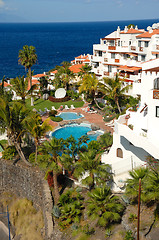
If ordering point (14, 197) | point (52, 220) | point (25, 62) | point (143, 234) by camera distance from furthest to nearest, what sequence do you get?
1. point (25, 62)
2. point (14, 197)
3. point (52, 220)
4. point (143, 234)

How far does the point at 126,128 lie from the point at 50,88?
3684 centimetres

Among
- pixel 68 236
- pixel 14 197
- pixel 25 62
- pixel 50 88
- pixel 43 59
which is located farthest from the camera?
pixel 43 59

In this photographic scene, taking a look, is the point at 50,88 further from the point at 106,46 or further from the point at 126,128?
the point at 126,128

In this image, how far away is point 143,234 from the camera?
811 inches

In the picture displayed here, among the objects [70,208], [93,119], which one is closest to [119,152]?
[70,208]

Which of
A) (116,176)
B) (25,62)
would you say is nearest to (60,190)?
(116,176)

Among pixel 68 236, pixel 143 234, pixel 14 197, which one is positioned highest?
pixel 143 234

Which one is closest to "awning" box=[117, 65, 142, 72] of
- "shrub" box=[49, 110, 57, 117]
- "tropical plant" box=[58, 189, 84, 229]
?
"shrub" box=[49, 110, 57, 117]

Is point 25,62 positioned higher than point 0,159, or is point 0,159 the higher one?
point 25,62

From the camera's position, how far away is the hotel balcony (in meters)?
24.3

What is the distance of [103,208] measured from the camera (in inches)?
851

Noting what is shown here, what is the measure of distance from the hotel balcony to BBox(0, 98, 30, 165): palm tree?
9734mm

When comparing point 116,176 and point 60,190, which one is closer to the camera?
point 116,176

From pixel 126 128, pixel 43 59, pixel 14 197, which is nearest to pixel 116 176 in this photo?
pixel 126 128
